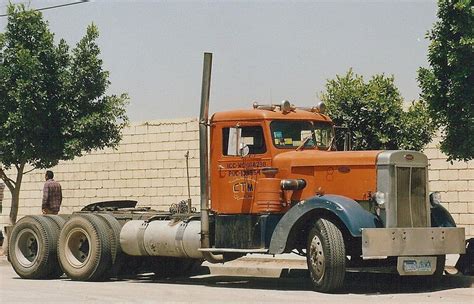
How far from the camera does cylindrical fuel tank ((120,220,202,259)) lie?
13.3 meters

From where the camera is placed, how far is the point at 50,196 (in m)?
17.9

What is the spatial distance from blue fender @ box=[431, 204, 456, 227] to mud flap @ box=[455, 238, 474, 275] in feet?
1.87

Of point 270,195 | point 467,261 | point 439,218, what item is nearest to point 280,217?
point 270,195

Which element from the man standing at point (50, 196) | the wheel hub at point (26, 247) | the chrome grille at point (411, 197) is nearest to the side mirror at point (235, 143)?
the chrome grille at point (411, 197)

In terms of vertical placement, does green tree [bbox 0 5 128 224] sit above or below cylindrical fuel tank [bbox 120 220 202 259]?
above

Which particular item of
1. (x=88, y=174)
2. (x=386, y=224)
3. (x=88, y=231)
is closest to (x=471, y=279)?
(x=386, y=224)

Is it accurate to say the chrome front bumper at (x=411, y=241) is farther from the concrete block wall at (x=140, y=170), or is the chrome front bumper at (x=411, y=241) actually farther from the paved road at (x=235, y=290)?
the concrete block wall at (x=140, y=170)

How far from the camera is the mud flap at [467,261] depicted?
13117 mm

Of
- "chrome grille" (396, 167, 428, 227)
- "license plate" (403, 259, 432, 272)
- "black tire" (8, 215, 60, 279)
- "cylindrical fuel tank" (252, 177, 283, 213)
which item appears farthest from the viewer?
"black tire" (8, 215, 60, 279)

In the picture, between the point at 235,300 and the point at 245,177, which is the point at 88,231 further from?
the point at 235,300

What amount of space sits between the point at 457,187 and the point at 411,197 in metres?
7.43

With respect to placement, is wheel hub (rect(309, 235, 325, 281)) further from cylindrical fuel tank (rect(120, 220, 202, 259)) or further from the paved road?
cylindrical fuel tank (rect(120, 220, 202, 259))

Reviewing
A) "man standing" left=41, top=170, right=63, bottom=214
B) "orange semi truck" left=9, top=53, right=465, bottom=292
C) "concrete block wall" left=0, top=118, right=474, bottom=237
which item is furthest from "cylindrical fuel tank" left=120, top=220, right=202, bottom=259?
"concrete block wall" left=0, top=118, right=474, bottom=237

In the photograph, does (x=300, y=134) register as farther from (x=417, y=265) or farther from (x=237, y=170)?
(x=417, y=265)
